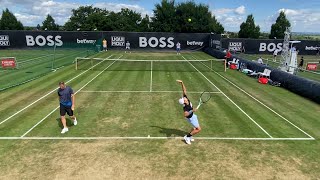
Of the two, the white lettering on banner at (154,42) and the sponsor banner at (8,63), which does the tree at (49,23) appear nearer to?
the white lettering on banner at (154,42)

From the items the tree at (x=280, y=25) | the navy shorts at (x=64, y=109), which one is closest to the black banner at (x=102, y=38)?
the navy shorts at (x=64, y=109)

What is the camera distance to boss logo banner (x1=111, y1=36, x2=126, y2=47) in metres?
53.3

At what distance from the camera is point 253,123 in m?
14.3

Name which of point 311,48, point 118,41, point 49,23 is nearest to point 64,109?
point 118,41

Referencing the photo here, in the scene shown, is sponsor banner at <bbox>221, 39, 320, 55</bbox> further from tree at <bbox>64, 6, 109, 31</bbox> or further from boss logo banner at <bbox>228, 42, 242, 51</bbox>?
tree at <bbox>64, 6, 109, 31</bbox>

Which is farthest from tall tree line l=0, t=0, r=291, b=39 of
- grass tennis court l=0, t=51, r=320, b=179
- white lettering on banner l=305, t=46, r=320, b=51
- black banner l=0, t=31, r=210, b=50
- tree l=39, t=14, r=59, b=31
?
grass tennis court l=0, t=51, r=320, b=179

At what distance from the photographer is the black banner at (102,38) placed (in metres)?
51.5

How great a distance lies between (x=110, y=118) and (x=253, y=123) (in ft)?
22.8

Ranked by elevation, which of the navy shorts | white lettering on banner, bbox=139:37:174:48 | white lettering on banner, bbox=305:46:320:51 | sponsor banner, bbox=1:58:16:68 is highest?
white lettering on banner, bbox=139:37:174:48

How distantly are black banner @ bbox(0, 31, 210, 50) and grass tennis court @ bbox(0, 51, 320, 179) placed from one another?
32.3 meters

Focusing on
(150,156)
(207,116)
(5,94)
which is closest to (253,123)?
(207,116)

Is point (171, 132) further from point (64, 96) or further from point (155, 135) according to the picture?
point (64, 96)

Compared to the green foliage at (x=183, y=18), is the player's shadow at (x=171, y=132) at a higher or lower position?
lower

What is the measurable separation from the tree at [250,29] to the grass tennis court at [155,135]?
73797 millimetres
